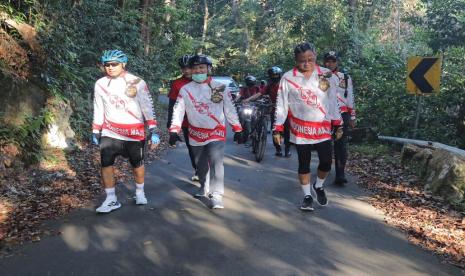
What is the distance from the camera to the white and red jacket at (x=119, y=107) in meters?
5.86

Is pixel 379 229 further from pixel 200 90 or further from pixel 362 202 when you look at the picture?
pixel 200 90

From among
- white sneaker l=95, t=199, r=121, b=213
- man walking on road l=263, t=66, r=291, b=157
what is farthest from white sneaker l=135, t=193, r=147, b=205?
man walking on road l=263, t=66, r=291, b=157

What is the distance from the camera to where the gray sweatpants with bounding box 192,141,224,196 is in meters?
6.22

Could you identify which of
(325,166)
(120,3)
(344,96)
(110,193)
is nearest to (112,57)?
(110,193)

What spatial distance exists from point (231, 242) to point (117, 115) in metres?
2.25

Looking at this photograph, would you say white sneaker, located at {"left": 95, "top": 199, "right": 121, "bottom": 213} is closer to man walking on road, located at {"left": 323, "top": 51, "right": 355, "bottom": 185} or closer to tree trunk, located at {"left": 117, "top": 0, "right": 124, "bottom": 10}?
man walking on road, located at {"left": 323, "top": 51, "right": 355, "bottom": 185}

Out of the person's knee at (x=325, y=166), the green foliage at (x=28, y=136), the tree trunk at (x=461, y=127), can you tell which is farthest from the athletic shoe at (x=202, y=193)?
the tree trunk at (x=461, y=127)

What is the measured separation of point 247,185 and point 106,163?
8.35 ft

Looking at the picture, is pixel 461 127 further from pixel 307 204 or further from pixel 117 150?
pixel 117 150

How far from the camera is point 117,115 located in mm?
5879

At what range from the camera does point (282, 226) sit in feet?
17.7

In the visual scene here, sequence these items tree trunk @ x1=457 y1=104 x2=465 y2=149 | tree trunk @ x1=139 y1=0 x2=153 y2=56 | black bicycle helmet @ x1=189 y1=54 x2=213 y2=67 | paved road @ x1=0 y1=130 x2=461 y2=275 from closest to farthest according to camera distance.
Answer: paved road @ x1=0 y1=130 x2=461 y2=275 → black bicycle helmet @ x1=189 y1=54 x2=213 y2=67 → tree trunk @ x1=457 y1=104 x2=465 y2=149 → tree trunk @ x1=139 y1=0 x2=153 y2=56

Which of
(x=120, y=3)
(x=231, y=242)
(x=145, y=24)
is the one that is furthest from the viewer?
(x=145, y=24)

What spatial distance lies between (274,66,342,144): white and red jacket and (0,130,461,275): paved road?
1017 millimetres
